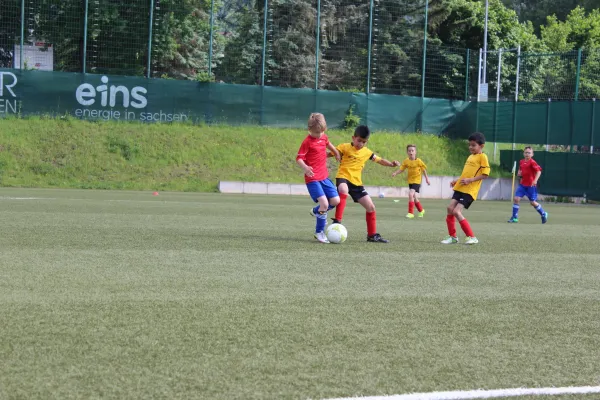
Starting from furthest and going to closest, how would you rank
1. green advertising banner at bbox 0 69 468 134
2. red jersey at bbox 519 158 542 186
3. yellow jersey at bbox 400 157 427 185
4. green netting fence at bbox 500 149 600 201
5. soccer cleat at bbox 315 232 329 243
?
green advertising banner at bbox 0 69 468 134 → green netting fence at bbox 500 149 600 201 → yellow jersey at bbox 400 157 427 185 → red jersey at bbox 519 158 542 186 → soccer cleat at bbox 315 232 329 243

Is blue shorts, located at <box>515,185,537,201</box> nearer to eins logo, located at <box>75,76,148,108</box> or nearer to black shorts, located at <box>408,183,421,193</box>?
black shorts, located at <box>408,183,421,193</box>

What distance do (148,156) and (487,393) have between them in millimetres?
27120

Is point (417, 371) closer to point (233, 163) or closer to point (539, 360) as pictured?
point (539, 360)

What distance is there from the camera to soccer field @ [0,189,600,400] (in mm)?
4285

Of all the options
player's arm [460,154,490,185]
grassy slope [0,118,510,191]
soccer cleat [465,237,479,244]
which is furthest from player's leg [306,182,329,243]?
grassy slope [0,118,510,191]

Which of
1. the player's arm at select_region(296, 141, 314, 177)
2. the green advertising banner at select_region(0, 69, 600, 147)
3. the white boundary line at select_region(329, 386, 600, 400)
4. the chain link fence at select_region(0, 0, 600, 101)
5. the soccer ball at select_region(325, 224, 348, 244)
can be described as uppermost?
the chain link fence at select_region(0, 0, 600, 101)

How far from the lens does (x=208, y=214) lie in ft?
53.8

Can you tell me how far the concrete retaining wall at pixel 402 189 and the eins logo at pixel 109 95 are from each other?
5847 mm

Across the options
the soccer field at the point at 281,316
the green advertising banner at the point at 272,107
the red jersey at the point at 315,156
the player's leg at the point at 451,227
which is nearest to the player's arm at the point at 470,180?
the player's leg at the point at 451,227

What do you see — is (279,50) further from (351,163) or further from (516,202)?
(351,163)

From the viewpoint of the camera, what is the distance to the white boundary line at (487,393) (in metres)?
4.02

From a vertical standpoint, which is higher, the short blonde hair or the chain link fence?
the chain link fence

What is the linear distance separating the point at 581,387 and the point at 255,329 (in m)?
2.04

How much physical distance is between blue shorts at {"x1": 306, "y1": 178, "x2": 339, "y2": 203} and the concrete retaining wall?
1664cm
